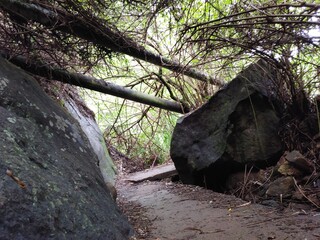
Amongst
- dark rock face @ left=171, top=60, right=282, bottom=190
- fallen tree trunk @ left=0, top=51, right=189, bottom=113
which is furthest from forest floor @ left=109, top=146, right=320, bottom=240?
fallen tree trunk @ left=0, top=51, right=189, bottom=113

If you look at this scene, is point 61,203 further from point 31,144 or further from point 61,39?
point 61,39

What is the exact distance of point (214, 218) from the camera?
2609 millimetres

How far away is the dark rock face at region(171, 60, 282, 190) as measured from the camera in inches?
144

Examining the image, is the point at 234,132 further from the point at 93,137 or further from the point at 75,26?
the point at 93,137

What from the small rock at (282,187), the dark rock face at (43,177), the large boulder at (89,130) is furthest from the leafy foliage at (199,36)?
the large boulder at (89,130)

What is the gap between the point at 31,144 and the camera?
191cm

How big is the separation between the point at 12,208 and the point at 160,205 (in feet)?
7.21

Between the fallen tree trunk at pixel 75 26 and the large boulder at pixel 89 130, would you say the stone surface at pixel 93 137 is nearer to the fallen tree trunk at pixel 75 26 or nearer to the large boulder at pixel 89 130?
the large boulder at pixel 89 130

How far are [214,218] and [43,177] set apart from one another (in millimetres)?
1523

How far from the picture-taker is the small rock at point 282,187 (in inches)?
110

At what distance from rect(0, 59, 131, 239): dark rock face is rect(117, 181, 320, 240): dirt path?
54cm

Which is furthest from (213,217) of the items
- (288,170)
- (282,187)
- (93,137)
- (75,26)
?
(93,137)

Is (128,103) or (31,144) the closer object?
(31,144)

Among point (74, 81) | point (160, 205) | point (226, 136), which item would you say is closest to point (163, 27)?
point (74, 81)
